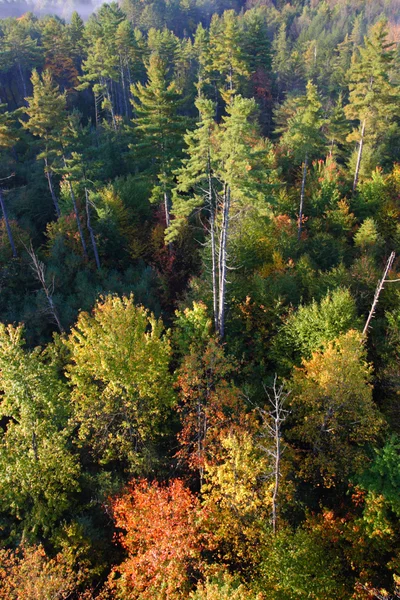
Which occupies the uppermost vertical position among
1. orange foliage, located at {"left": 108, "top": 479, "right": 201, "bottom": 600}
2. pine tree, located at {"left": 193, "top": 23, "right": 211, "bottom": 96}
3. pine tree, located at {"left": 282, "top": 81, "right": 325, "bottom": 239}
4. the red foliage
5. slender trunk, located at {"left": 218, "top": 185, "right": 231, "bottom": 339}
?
pine tree, located at {"left": 193, "top": 23, "right": 211, "bottom": 96}

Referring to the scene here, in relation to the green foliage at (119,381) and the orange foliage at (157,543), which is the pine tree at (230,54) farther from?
the orange foliage at (157,543)

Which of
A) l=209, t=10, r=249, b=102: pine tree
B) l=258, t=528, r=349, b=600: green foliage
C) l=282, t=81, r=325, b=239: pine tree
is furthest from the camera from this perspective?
l=209, t=10, r=249, b=102: pine tree

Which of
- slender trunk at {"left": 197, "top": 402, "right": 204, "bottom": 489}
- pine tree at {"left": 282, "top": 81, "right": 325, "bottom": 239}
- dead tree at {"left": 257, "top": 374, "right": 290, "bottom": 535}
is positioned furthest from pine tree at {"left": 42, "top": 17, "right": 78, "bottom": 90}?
dead tree at {"left": 257, "top": 374, "right": 290, "bottom": 535}

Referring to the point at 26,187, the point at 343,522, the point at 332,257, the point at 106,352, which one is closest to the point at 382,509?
the point at 343,522

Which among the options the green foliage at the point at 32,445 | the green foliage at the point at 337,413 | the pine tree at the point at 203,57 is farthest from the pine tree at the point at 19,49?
the green foliage at the point at 337,413

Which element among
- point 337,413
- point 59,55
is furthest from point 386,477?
point 59,55

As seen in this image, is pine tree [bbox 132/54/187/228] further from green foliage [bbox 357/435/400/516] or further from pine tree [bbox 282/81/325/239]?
green foliage [bbox 357/435/400/516]

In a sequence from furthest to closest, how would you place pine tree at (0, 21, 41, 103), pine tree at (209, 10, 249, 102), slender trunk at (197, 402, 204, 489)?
pine tree at (0, 21, 41, 103) → pine tree at (209, 10, 249, 102) → slender trunk at (197, 402, 204, 489)
